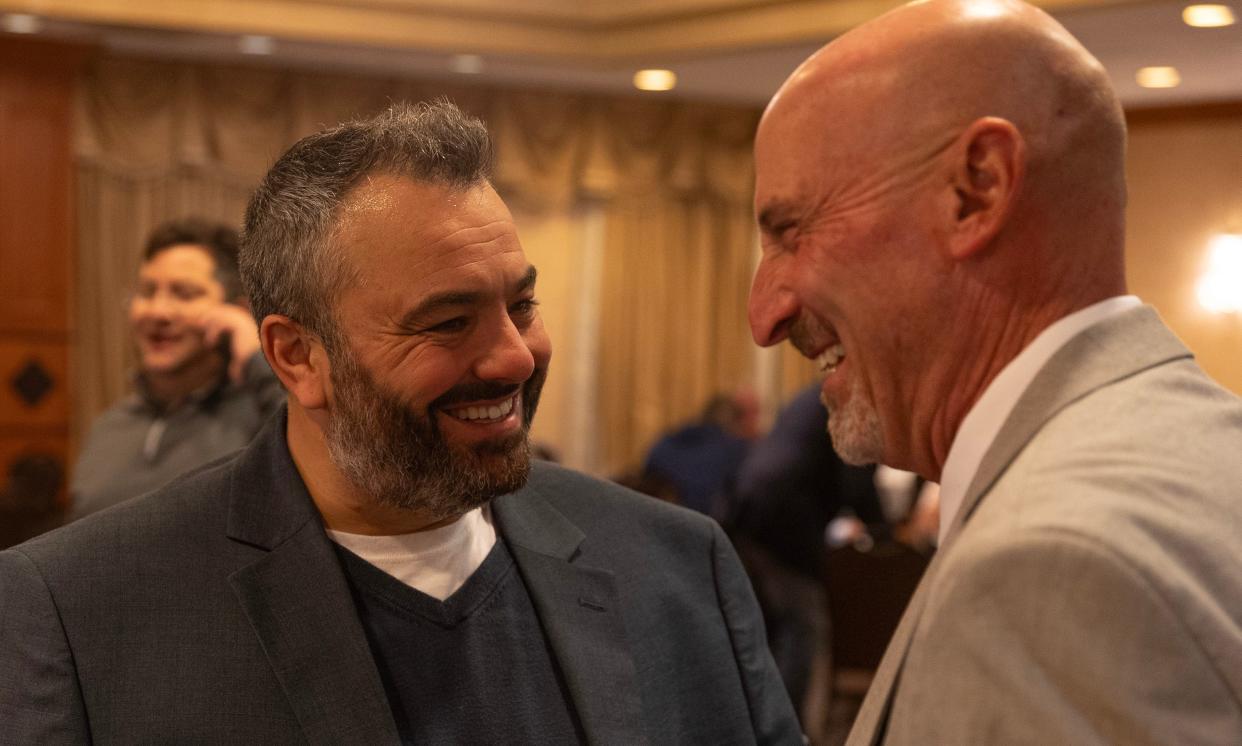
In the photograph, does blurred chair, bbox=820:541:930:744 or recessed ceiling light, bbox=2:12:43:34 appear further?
recessed ceiling light, bbox=2:12:43:34

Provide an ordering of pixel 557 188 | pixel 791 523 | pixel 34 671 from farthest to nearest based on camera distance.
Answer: pixel 557 188 → pixel 791 523 → pixel 34 671

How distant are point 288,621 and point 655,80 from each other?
21.3 ft

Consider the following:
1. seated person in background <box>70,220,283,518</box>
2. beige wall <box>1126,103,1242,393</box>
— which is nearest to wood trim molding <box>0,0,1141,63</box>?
seated person in background <box>70,220,283,518</box>

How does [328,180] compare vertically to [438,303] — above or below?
above

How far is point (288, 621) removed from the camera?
1.53 m

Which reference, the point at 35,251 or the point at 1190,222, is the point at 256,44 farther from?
the point at 1190,222

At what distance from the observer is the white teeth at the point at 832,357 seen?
1.23 metres

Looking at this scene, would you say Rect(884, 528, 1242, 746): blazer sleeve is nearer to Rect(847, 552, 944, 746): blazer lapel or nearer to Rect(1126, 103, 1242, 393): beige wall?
Rect(847, 552, 944, 746): blazer lapel

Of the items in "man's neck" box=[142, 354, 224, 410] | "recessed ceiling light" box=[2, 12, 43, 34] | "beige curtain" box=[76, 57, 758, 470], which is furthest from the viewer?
"beige curtain" box=[76, 57, 758, 470]

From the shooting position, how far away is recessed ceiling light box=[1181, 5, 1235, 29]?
14.3ft

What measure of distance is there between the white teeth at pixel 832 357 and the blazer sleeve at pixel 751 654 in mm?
617

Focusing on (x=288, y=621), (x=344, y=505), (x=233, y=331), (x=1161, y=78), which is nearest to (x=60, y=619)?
(x=288, y=621)

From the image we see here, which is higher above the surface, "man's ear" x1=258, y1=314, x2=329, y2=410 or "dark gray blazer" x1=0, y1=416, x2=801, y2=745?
"man's ear" x1=258, y1=314, x2=329, y2=410

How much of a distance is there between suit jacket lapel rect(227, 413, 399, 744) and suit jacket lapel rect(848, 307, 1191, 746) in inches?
25.4
